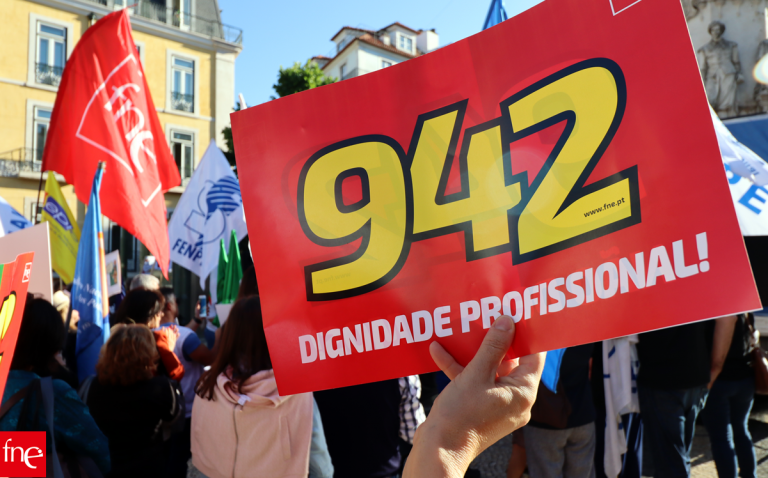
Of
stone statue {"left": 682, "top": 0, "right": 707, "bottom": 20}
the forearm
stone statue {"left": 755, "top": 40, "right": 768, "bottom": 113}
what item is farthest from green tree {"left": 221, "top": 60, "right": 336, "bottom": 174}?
the forearm

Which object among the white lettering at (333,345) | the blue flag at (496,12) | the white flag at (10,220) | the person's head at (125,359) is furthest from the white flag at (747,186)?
the white flag at (10,220)

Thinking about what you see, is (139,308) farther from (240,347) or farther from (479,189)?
(479,189)

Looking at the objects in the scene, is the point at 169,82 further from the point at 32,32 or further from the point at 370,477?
the point at 370,477

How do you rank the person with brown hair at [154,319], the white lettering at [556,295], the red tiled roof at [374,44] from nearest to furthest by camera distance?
the white lettering at [556,295] < the person with brown hair at [154,319] < the red tiled roof at [374,44]

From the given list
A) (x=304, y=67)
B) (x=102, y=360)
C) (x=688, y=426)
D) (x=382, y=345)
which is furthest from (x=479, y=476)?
(x=304, y=67)

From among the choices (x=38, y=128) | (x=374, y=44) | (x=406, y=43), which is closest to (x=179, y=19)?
(x=38, y=128)

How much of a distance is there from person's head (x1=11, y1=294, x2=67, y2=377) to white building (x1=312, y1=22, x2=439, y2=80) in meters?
32.5

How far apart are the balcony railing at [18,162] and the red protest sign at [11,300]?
18.4 metres

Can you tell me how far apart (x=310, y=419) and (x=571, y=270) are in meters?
1.73

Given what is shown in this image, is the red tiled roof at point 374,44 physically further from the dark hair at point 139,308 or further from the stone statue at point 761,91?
the dark hair at point 139,308

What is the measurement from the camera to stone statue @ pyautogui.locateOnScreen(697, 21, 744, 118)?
9281mm

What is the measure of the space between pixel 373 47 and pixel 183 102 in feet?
59.7

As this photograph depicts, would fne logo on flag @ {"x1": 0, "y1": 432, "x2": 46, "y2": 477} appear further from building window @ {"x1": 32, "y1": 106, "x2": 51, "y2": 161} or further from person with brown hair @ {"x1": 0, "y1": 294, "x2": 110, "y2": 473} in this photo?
building window @ {"x1": 32, "y1": 106, "x2": 51, "y2": 161}

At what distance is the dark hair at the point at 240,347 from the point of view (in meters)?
2.42
